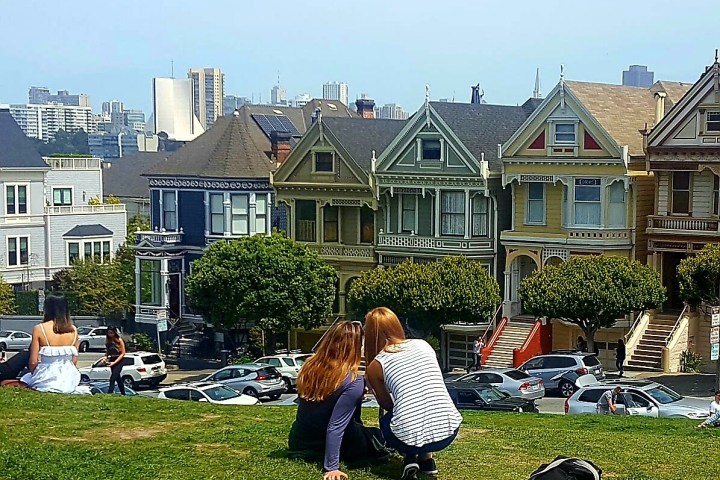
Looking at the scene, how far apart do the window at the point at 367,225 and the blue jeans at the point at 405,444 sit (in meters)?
40.3

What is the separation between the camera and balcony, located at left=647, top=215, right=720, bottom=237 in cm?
4462

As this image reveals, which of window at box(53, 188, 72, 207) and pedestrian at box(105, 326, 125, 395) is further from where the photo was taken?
window at box(53, 188, 72, 207)

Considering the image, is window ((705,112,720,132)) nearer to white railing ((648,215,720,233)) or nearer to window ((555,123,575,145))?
white railing ((648,215,720,233))

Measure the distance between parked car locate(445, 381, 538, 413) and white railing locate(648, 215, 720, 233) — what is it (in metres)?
16.6

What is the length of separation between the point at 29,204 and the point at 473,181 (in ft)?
109

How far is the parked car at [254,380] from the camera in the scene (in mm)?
38812

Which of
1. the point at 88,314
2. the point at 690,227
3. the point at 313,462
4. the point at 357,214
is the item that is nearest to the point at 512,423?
the point at 313,462

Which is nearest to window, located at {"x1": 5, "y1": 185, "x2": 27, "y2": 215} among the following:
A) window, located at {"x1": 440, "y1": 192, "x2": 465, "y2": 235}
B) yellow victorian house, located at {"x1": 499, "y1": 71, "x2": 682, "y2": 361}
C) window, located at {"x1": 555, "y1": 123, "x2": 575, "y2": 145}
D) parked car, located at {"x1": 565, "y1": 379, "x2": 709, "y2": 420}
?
window, located at {"x1": 440, "y1": 192, "x2": 465, "y2": 235}

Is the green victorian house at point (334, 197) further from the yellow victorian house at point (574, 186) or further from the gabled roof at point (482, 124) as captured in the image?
the yellow victorian house at point (574, 186)

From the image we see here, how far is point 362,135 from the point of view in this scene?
5506cm

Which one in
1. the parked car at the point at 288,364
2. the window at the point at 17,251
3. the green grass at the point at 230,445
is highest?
the green grass at the point at 230,445

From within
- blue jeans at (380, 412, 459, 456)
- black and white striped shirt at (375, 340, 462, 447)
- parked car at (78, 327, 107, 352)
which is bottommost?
parked car at (78, 327, 107, 352)

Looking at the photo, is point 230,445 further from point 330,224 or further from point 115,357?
point 330,224

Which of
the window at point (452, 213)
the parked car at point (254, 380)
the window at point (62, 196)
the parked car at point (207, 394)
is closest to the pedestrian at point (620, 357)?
the window at point (452, 213)
